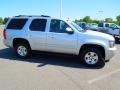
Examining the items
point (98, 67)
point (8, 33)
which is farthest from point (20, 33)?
point (98, 67)

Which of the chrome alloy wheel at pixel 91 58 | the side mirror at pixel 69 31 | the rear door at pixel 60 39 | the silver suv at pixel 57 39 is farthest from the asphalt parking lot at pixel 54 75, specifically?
the side mirror at pixel 69 31

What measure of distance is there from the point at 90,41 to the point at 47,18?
2.22m

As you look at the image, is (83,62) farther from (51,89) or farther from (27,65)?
(51,89)

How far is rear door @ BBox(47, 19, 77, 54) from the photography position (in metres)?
8.34

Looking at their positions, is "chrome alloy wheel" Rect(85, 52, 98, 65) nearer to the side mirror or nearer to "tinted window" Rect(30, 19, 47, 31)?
the side mirror

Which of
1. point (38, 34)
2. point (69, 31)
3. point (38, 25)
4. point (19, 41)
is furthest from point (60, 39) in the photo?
point (19, 41)

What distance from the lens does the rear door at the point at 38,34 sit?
8883 mm

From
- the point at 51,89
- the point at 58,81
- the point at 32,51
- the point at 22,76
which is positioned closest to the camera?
the point at 51,89

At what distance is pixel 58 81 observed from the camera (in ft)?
20.5

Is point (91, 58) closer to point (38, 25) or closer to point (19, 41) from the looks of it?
point (38, 25)

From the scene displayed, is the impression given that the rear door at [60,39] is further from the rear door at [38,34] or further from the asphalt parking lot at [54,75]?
the asphalt parking lot at [54,75]

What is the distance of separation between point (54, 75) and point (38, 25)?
118 inches

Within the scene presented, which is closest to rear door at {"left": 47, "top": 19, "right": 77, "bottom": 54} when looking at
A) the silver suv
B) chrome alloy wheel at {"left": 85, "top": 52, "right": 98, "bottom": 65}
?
the silver suv

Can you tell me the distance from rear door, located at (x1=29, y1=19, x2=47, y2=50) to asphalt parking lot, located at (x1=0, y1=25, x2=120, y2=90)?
2.18 ft
